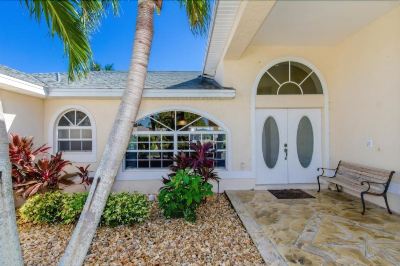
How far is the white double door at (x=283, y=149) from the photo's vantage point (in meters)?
8.37

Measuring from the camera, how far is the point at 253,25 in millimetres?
5582

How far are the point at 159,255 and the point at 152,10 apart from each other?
4250 mm

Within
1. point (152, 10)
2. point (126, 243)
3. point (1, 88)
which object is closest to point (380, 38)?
point (152, 10)

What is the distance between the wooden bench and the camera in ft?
18.8

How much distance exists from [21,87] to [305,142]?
30.0 feet

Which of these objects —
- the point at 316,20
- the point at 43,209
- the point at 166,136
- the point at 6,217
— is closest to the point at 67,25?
the point at 6,217

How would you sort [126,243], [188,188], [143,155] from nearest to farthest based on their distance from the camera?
[126,243] < [188,188] < [143,155]

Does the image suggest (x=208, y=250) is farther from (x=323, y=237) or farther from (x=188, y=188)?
(x=323, y=237)

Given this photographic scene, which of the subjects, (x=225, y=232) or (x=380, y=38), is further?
(x=380, y=38)

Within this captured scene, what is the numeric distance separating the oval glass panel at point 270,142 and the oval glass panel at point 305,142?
0.82m

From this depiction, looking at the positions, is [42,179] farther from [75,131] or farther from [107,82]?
[107,82]

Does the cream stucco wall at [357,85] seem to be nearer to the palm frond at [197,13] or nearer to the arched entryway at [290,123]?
the arched entryway at [290,123]

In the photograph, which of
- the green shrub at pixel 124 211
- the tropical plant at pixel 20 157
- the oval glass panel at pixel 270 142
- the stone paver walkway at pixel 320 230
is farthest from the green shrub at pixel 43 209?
the oval glass panel at pixel 270 142

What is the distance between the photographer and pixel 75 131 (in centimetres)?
806
